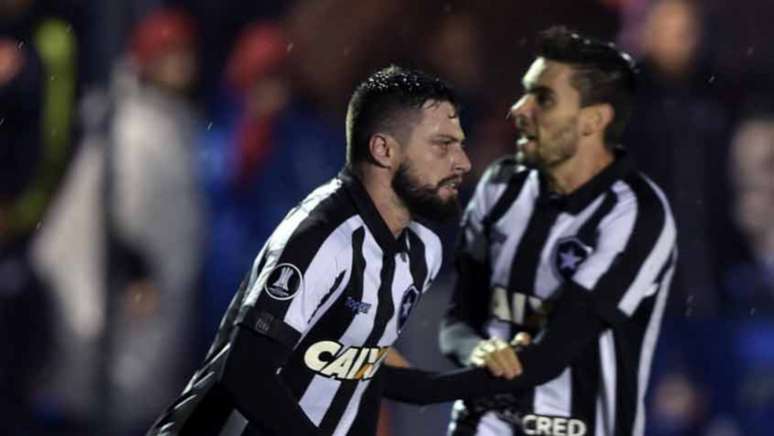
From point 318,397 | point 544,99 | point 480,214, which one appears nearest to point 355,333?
point 318,397

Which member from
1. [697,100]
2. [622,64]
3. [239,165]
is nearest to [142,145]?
[239,165]

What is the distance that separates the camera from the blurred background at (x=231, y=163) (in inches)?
265

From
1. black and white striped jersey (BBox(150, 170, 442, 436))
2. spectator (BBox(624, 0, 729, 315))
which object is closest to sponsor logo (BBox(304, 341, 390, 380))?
black and white striped jersey (BBox(150, 170, 442, 436))

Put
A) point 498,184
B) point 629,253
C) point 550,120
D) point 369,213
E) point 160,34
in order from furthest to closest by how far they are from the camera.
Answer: point 160,34
point 498,184
point 550,120
point 629,253
point 369,213

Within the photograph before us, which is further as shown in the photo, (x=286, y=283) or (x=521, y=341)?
(x=521, y=341)

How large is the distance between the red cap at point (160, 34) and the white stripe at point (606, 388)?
276 centimetres

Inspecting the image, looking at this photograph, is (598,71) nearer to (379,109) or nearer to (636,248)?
(636,248)

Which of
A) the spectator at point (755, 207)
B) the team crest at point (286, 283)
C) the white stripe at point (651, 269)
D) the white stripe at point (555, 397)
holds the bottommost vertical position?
the spectator at point (755, 207)

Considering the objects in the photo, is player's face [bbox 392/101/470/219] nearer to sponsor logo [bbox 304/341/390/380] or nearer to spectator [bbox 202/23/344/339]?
sponsor logo [bbox 304/341/390/380]

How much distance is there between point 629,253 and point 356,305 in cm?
94

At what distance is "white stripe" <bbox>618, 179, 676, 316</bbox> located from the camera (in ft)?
15.1

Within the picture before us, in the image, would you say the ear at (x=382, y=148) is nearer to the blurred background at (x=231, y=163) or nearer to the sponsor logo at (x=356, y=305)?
the sponsor logo at (x=356, y=305)

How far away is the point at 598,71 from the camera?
188 inches

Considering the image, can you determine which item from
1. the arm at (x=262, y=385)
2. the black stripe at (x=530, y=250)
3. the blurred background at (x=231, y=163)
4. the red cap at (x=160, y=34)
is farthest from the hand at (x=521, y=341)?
the red cap at (x=160, y=34)
